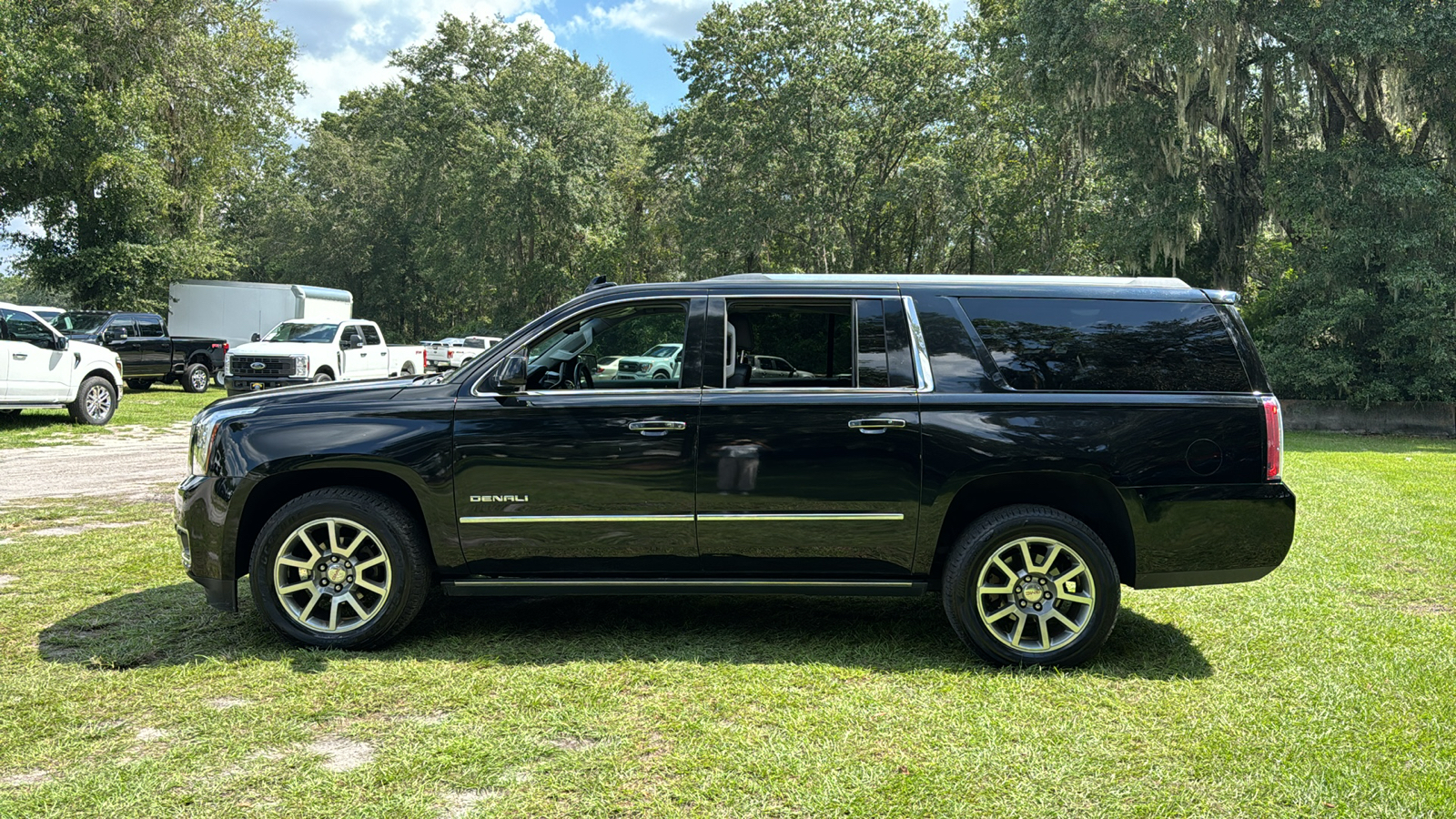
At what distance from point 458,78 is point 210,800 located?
56.3 m

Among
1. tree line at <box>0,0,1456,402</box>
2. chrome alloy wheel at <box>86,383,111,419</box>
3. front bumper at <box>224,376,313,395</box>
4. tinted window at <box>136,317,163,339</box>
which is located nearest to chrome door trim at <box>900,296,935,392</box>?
chrome alloy wheel at <box>86,383,111,419</box>

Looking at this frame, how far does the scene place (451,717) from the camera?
13.0 feet

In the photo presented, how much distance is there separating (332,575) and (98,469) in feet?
28.5

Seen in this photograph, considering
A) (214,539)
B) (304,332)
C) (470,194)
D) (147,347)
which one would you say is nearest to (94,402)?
(304,332)

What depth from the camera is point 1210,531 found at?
184 inches

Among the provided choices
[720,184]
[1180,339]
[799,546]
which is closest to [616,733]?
[799,546]

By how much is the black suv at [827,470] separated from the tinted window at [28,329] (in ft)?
42.0

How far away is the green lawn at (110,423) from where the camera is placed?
48.2ft

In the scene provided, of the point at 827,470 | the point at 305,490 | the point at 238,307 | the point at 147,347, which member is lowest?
the point at 305,490

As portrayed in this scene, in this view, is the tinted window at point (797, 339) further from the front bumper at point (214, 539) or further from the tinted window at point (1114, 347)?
the front bumper at point (214, 539)

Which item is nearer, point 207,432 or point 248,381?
point 207,432

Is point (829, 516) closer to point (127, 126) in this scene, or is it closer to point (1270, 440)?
point (1270, 440)

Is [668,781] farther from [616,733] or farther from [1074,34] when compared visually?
[1074,34]

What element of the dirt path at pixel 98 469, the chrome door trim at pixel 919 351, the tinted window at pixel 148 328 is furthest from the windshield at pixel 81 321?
the chrome door trim at pixel 919 351
